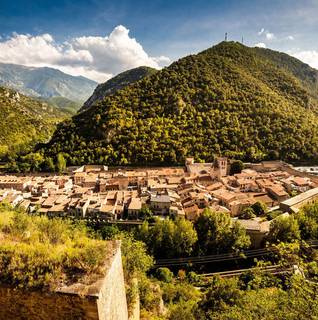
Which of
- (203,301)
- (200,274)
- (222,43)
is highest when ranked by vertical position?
(222,43)

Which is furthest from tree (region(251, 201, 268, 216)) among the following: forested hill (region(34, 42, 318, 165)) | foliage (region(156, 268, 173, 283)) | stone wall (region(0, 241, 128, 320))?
stone wall (region(0, 241, 128, 320))

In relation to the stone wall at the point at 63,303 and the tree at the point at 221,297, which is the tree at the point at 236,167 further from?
the stone wall at the point at 63,303

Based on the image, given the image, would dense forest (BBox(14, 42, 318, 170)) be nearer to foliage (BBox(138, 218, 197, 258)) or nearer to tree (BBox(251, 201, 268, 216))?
tree (BBox(251, 201, 268, 216))

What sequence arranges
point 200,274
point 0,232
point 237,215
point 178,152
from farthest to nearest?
point 178,152, point 237,215, point 200,274, point 0,232

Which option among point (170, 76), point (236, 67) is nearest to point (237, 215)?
point (170, 76)

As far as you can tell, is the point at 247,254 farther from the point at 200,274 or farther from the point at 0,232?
the point at 0,232

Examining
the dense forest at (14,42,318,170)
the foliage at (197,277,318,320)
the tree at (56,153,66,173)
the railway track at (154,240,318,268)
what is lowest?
the railway track at (154,240,318,268)

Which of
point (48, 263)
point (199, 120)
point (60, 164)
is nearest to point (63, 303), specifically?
point (48, 263)
